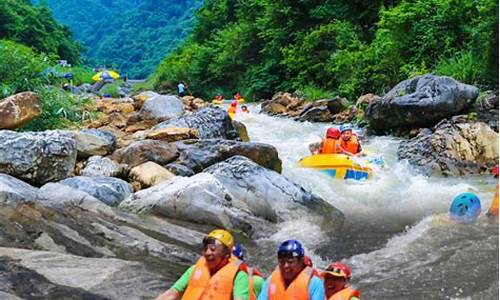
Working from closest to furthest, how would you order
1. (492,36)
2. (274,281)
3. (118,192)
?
(274,281), (118,192), (492,36)

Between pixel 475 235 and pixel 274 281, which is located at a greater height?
pixel 475 235

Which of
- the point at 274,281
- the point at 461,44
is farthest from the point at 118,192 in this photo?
the point at 461,44

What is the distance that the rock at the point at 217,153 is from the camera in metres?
→ 9.21

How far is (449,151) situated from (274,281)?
756 centimetres

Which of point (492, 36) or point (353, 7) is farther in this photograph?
point (353, 7)

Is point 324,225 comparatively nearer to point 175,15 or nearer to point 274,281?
point 274,281

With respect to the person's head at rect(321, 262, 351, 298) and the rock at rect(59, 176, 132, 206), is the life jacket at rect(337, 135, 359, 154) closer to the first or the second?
the rock at rect(59, 176, 132, 206)

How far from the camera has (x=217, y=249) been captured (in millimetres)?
4137

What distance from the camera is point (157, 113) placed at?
1374 cm

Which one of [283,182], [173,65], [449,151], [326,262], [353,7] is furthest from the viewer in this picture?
[173,65]

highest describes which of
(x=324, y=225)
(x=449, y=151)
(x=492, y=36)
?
(x=492, y=36)

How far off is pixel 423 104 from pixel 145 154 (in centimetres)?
613

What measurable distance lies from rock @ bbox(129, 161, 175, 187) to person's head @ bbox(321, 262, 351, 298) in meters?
4.50

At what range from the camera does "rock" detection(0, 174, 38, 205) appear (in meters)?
6.70
